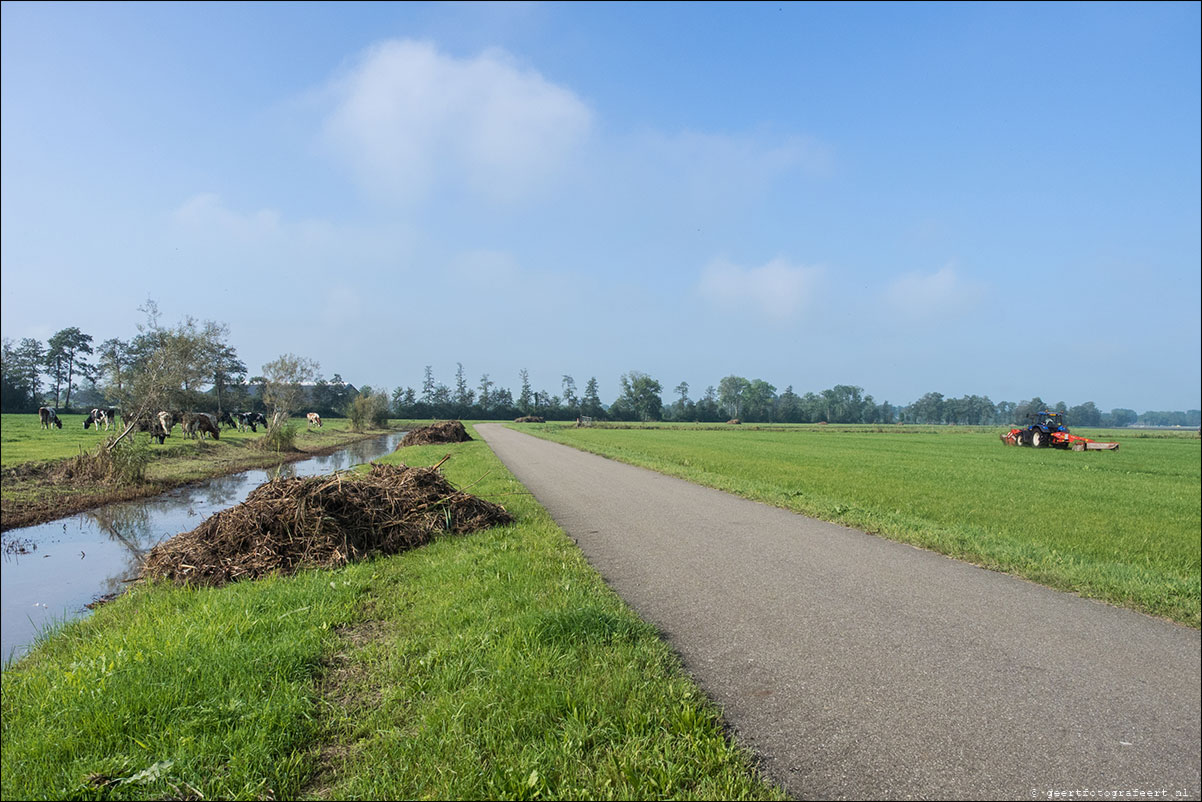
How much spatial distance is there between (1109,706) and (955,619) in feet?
5.19

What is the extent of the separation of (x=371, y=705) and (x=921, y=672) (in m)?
3.77

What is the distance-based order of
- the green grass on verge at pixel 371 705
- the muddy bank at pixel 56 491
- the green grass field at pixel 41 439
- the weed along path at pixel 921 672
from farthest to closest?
the green grass field at pixel 41 439 → the muddy bank at pixel 56 491 → the green grass on verge at pixel 371 705 → the weed along path at pixel 921 672

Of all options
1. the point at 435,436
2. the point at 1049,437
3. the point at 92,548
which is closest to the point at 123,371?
the point at 92,548

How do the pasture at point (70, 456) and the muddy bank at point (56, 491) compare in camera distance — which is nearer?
the muddy bank at point (56, 491)

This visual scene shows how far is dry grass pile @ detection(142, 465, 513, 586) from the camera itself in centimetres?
736

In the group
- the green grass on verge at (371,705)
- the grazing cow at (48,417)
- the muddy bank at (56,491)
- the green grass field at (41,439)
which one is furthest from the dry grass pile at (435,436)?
the green grass on verge at (371,705)

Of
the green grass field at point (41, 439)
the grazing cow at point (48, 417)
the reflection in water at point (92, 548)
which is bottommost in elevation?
the reflection in water at point (92, 548)

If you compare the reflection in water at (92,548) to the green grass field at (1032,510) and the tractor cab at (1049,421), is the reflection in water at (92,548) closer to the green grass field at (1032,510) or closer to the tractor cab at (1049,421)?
the green grass field at (1032,510)

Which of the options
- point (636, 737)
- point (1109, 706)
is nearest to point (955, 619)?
point (1109, 706)

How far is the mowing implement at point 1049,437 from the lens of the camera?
3070cm

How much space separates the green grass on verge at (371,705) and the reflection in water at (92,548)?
7.15 feet

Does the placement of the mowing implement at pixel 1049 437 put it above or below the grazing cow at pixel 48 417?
below

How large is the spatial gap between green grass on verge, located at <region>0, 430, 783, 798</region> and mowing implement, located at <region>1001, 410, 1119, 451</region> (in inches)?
1433

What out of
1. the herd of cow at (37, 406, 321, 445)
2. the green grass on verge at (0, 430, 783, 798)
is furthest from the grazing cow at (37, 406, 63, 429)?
the green grass on verge at (0, 430, 783, 798)
